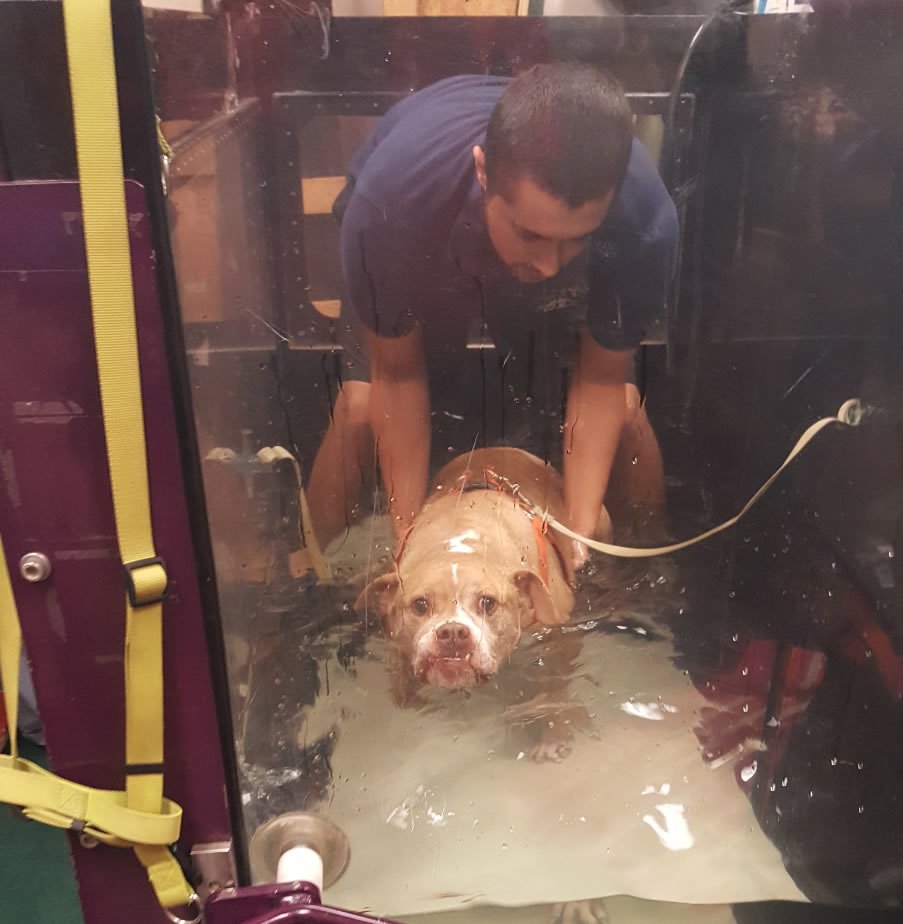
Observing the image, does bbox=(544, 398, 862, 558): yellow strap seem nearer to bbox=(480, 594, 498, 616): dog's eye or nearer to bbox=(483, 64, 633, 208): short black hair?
bbox=(480, 594, 498, 616): dog's eye

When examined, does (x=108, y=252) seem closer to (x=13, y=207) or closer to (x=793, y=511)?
(x=13, y=207)

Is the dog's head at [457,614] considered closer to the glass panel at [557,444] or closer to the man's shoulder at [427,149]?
the glass panel at [557,444]

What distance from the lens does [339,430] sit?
60 cm

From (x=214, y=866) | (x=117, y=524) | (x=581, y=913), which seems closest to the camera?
(x=117, y=524)

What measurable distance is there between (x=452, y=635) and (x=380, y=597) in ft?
0.21

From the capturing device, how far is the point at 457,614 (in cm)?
65

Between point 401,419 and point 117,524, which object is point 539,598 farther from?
point 117,524

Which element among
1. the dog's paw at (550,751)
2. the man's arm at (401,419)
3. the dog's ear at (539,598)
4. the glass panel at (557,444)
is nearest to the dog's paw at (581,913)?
the glass panel at (557,444)

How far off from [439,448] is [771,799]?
17.7 inches

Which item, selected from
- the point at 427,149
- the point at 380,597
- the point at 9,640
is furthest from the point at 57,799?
the point at 427,149

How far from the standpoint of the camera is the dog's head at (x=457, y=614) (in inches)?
25.2

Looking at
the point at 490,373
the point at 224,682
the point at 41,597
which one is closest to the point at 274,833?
the point at 224,682

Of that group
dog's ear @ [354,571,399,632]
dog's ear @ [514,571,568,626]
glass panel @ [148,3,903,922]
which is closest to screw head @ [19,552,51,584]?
glass panel @ [148,3,903,922]

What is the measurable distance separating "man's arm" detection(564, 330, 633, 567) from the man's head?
→ 3.4 inches
